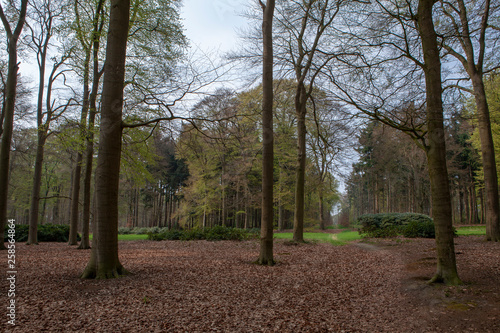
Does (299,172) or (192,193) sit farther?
(192,193)

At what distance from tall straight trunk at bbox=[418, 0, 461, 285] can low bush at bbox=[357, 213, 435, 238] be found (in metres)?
9.66

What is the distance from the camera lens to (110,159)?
5.39 m

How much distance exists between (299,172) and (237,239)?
17.7 ft

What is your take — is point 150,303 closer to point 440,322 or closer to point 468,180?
point 440,322

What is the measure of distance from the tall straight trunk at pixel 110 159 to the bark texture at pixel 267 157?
11.0ft

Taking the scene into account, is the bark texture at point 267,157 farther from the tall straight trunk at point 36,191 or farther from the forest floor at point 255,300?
the tall straight trunk at point 36,191

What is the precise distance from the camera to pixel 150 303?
394cm

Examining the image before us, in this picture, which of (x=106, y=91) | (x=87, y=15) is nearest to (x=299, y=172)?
(x=106, y=91)

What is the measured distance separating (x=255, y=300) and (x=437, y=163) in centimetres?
373

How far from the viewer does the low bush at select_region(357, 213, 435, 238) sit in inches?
525

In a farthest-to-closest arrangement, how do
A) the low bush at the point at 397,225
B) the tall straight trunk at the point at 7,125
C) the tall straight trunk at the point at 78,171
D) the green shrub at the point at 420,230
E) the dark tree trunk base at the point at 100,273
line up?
the low bush at the point at 397,225, the green shrub at the point at 420,230, the tall straight trunk at the point at 78,171, the tall straight trunk at the point at 7,125, the dark tree trunk base at the point at 100,273

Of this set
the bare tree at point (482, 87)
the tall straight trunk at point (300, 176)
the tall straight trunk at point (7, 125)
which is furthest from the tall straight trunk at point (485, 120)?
the tall straight trunk at point (7, 125)

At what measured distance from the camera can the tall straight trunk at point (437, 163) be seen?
466 centimetres

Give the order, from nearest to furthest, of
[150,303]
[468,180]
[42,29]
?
[150,303], [42,29], [468,180]
